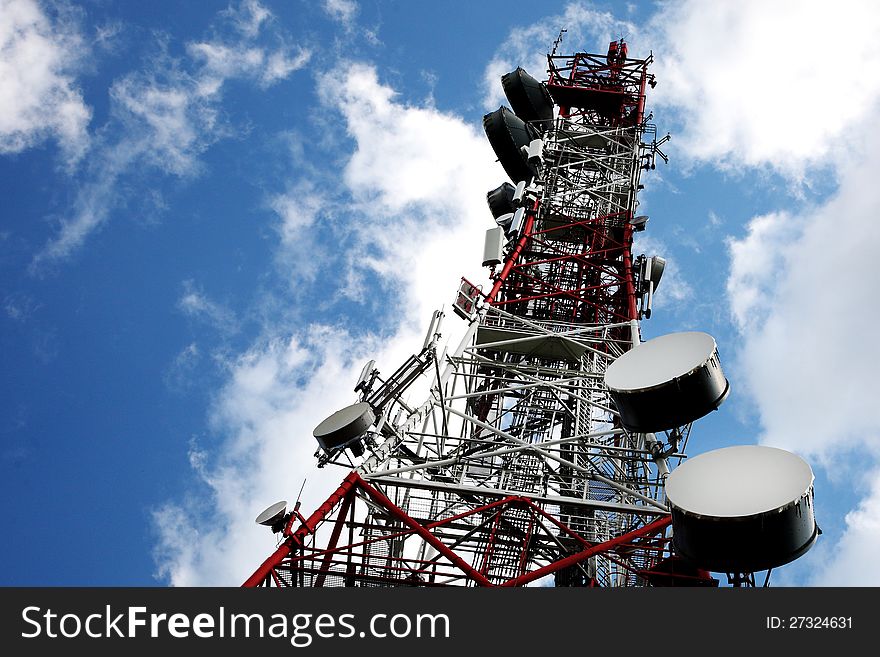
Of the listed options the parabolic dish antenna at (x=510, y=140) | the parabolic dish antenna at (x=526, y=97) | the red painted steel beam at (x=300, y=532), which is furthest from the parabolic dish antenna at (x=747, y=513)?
the parabolic dish antenna at (x=526, y=97)

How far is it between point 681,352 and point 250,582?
920cm

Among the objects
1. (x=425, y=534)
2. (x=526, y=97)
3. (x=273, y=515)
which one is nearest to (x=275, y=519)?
(x=273, y=515)

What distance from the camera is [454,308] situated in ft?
78.2

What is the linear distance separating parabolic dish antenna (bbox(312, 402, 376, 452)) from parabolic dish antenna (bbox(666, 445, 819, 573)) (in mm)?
6391

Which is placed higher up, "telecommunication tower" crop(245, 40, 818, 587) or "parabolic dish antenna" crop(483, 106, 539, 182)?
"parabolic dish antenna" crop(483, 106, 539, 182)

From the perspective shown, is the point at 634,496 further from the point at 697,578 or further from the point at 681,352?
the point at 681,352

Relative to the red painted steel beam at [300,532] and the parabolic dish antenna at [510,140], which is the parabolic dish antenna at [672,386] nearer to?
the red painted steel beam at [300,532]

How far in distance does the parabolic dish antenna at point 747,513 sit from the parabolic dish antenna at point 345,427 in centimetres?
639

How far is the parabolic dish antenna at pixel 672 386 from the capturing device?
53.2 feet

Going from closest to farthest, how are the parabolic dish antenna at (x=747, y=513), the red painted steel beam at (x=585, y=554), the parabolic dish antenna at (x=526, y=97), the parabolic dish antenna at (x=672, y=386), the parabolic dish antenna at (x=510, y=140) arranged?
the parabolic dish antenna at (x=747, y=513), the red painted steel beam at (x=585, y=554), the parabolic dish antenna at (x=672, y=386), the parabolic dish antenna at (x=510, y=140), the parabolic dish antenna at (x=526, y=97)

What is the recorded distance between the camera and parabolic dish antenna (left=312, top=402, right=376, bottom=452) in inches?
696

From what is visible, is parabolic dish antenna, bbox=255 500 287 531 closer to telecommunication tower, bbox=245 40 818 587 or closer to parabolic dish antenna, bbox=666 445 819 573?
telecommunication tower, bbox=245 40 818 587

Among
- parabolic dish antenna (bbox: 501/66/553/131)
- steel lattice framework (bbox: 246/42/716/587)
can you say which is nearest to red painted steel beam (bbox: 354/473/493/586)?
steel lattice framework (bbox: 246/42/716/587)

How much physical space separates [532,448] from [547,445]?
77 cm
